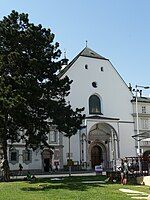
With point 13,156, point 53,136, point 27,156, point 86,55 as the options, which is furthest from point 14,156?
point 86,55

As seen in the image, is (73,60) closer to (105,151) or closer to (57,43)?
(105,151)

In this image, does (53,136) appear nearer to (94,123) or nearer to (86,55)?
(94,123)

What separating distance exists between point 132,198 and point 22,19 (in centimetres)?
2064

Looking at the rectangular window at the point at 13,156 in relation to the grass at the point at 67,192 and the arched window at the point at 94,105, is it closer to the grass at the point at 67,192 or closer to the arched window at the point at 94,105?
the arched window at the point at 94,105

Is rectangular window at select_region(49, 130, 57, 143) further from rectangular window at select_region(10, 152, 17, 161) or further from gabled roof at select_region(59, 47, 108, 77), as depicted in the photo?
gabled roof at select_region(59, 47, 108, 77)

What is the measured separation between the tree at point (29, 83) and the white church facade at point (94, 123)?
22526 millimetres

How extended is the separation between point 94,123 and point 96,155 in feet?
19.8

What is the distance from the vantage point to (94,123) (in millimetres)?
56594

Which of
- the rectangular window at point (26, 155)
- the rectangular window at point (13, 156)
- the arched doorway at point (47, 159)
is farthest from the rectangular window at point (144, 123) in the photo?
the rectangular window at point (13, 156)

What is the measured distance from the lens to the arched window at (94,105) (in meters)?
59.6

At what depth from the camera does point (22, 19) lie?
31422 millimetres

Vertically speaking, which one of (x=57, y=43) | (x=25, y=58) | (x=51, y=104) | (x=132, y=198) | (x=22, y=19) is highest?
(x=22, y=19)

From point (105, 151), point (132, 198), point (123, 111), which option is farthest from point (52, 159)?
point (132, 198)

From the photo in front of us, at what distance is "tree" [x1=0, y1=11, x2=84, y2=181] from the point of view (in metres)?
27.3
